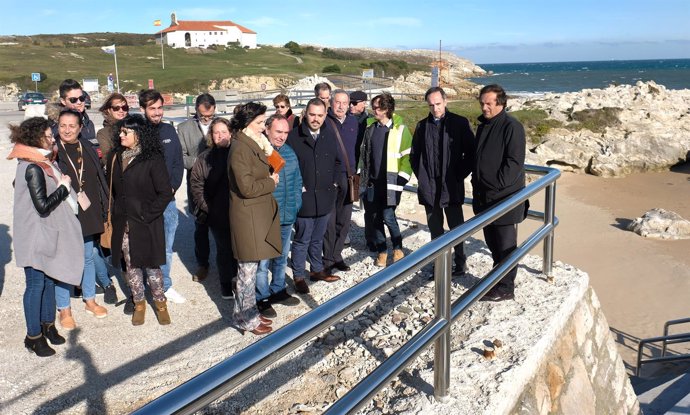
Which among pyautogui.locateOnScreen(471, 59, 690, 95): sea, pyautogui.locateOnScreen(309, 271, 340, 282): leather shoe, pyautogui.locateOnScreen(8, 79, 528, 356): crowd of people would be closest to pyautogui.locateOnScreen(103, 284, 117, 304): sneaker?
pyautogui.locateOnScreen(8, 79, 528, 356): crowd of people

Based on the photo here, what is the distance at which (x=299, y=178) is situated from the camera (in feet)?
14.7

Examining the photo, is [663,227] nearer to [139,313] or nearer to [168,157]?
[168,157]

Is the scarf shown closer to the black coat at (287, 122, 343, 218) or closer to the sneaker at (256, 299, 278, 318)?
the black coat at (287, 122, 343, 218)

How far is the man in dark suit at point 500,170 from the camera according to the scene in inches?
157

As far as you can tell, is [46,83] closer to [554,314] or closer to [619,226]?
[619,226]

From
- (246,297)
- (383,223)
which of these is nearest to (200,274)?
(246,297)

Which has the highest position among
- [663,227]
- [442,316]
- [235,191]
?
[235,191]

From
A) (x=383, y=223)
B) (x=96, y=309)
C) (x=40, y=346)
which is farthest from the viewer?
(x=383, y=223)

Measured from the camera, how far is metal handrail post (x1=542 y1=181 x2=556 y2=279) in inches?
153

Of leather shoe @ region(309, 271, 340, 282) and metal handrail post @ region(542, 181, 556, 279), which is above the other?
metal handrail post @ region(542, 181, 556, 279)

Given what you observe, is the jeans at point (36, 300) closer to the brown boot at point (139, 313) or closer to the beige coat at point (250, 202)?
the brown boot at point (139, 313)

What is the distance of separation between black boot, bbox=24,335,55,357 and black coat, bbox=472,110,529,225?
10.2 ft

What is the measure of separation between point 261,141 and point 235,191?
1.26ft

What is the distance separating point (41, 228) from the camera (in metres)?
3.86
